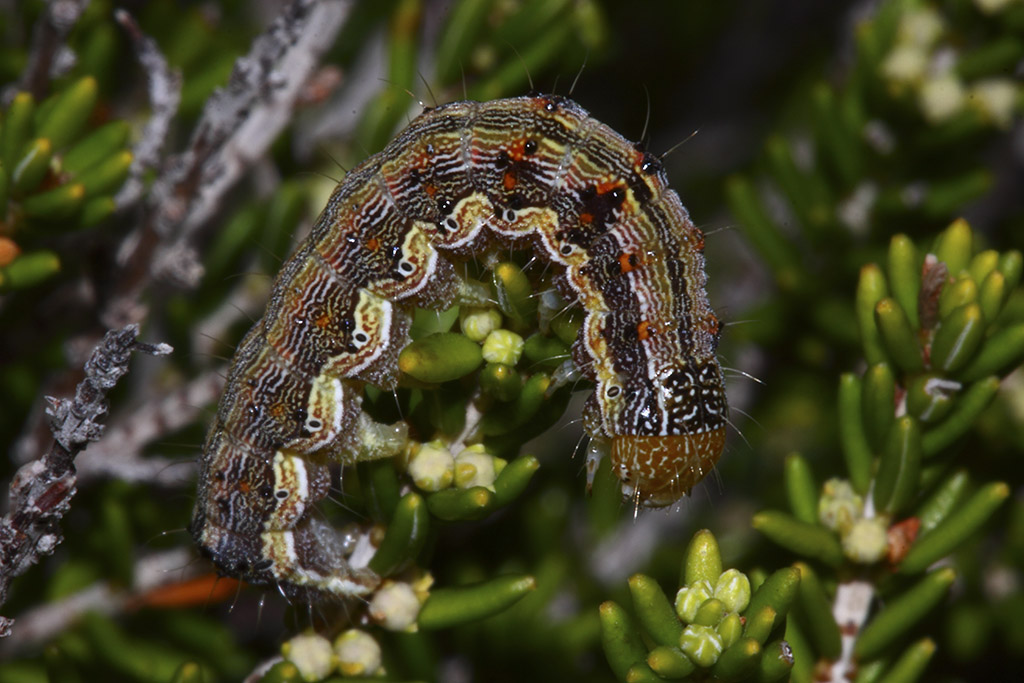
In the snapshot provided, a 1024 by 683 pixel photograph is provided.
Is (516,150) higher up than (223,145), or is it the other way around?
(223,145)

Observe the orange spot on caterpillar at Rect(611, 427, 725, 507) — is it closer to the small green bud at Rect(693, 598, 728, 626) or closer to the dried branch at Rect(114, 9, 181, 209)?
the small green bud at Rect(693, 598, 728, 626)

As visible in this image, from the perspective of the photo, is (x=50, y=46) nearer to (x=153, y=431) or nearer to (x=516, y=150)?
(x=153, y=431)

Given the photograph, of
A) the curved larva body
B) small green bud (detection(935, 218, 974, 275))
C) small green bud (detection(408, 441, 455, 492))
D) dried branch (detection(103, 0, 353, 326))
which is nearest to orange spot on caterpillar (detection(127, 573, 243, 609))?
the curved larva body

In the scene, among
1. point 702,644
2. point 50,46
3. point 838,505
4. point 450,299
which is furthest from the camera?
point 450,299

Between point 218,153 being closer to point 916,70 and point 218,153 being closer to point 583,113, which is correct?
point 583,113

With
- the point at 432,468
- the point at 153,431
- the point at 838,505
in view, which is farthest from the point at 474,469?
the point at 153,431

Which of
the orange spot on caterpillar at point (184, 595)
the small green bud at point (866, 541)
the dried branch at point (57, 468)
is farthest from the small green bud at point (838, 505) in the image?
the orange spot on caterpillar at point (184, 595)

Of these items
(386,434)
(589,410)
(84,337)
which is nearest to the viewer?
(386,434)

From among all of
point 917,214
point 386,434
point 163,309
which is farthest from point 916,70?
point 163,309
